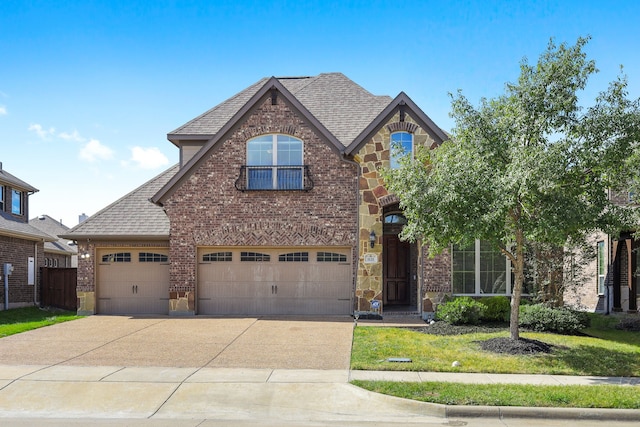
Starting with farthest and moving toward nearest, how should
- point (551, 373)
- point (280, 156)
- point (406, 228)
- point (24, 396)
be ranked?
1. point (280, 156)
2. point (406, 228)
3. point (551, 373)
4. point (24, 396)

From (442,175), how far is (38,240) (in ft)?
71.2

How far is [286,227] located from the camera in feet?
60.6

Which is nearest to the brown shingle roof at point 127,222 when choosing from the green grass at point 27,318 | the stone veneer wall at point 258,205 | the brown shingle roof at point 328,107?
the stone veneer wall at point 258,205

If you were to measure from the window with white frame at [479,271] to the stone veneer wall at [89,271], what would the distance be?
974 centimetres

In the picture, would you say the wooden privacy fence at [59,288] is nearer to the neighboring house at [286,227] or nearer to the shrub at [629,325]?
the neighboring house at [286,227]

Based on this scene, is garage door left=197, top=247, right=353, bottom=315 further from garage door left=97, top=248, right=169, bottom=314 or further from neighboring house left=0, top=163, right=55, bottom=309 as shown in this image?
neighboring house left=0, top=163, right=55, bottom=309

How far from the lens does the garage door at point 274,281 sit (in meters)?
18.7

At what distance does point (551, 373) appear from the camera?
1045 cm

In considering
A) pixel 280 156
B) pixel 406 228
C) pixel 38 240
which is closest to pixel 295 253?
pixel 280 156

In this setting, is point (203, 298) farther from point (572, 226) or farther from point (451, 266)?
point (572, 226)

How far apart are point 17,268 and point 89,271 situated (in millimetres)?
7508

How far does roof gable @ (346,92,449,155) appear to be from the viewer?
17.9 m

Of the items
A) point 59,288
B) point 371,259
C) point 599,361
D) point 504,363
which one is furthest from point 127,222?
point 599,361

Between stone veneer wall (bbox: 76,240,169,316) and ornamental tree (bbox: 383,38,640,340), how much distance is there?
35.6 feet
